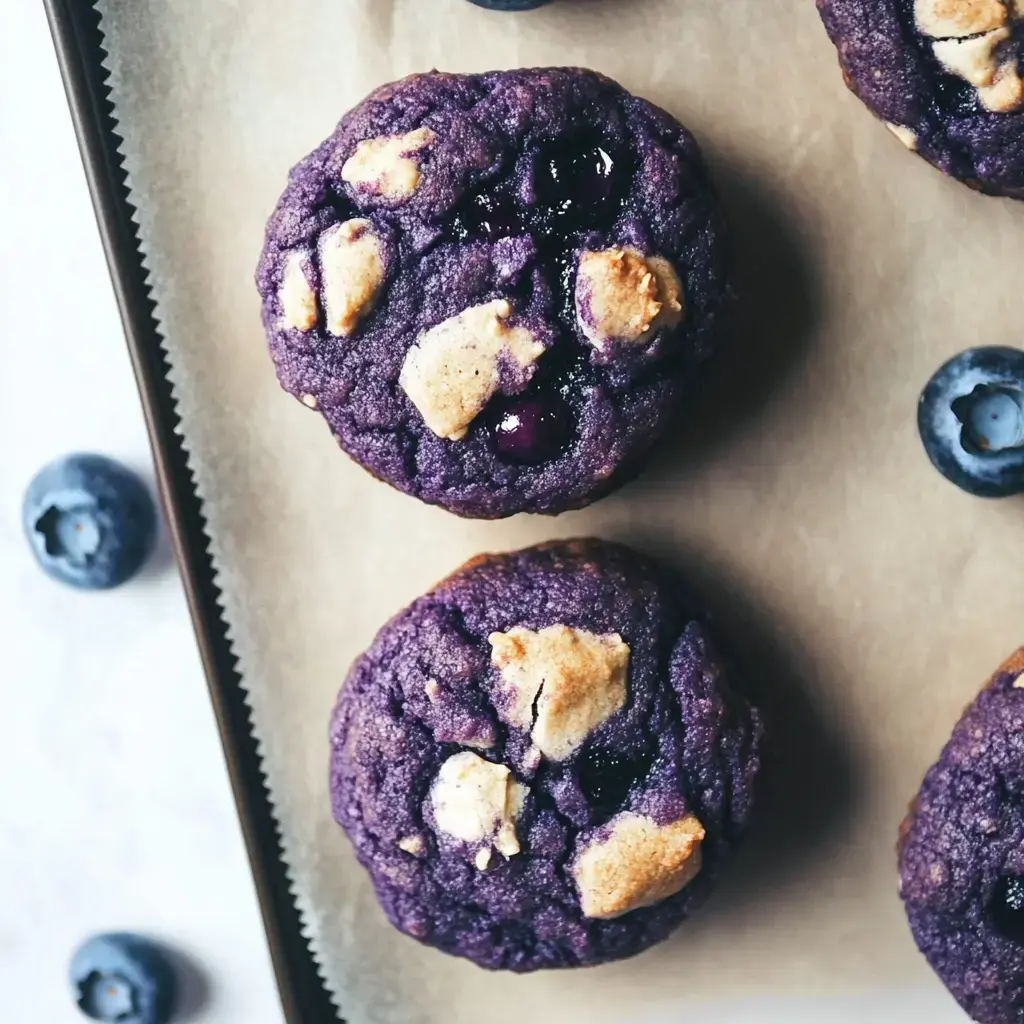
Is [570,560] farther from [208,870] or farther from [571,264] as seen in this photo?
[208,870]

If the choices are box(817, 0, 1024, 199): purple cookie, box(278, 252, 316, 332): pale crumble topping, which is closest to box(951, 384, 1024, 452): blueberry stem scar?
box(817, 0, 1024, 199): purple cookie

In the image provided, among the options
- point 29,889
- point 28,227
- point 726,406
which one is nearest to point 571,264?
point 726,406

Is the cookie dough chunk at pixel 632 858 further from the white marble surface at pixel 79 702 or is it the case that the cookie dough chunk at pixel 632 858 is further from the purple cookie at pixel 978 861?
the white marble surface at pixel 79 702

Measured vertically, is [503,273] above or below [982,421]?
above

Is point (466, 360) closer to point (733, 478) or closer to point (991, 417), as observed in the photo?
point (733, 478)

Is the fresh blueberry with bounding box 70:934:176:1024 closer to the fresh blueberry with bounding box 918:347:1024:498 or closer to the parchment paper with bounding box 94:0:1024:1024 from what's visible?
the parchment paper with bounding box 94:0:1024:1024

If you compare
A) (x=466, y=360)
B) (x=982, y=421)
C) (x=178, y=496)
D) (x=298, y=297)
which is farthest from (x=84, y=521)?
(x=982, y=421)
